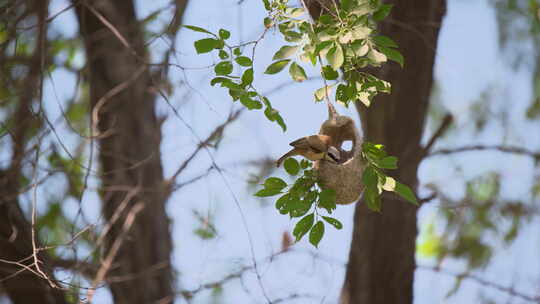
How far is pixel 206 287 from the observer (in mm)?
2885

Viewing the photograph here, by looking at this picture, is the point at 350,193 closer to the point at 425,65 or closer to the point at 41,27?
the point at 41,27

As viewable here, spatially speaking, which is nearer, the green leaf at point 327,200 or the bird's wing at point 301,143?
the green leaf at point 327,200

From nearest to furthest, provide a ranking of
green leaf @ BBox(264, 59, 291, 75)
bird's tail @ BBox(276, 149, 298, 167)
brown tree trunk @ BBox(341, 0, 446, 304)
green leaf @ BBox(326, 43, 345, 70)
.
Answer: green leaf @ BBox(326, 43, 345, 70), green leaf @ BBox(264, 59, 291, 75), bird's tail @ BBox(276, 149, 298, 167), brown tree trunk @ BBox(341, 0, 446, 304)

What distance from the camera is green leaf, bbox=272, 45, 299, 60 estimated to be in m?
1.52

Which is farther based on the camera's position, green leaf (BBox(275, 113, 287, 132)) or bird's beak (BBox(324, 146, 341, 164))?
bird's beak (BBox(324, 146, 341, 164))

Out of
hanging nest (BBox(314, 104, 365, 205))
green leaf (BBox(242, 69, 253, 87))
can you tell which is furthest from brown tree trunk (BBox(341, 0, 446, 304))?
green leaf (BBox(242, 69, 253, 87))

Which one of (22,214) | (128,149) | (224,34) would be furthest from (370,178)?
(128,149)

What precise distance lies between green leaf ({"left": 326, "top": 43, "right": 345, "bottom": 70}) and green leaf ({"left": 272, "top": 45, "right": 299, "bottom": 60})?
12 centimetres

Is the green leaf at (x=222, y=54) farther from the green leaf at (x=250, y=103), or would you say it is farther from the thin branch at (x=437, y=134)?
the thin branch at (x=437, y=134)

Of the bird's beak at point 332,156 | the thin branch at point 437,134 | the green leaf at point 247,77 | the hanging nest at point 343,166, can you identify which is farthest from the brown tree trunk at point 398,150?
the green leaf at point 247,77

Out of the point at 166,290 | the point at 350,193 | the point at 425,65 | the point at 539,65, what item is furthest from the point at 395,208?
the point at 539,65

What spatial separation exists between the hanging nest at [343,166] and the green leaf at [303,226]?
0.16 metres

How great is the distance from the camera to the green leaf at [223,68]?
1631 mm

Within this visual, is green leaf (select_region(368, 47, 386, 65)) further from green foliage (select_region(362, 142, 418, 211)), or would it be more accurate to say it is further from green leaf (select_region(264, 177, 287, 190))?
green leaf (select_region(264, 177, 287, 190))
